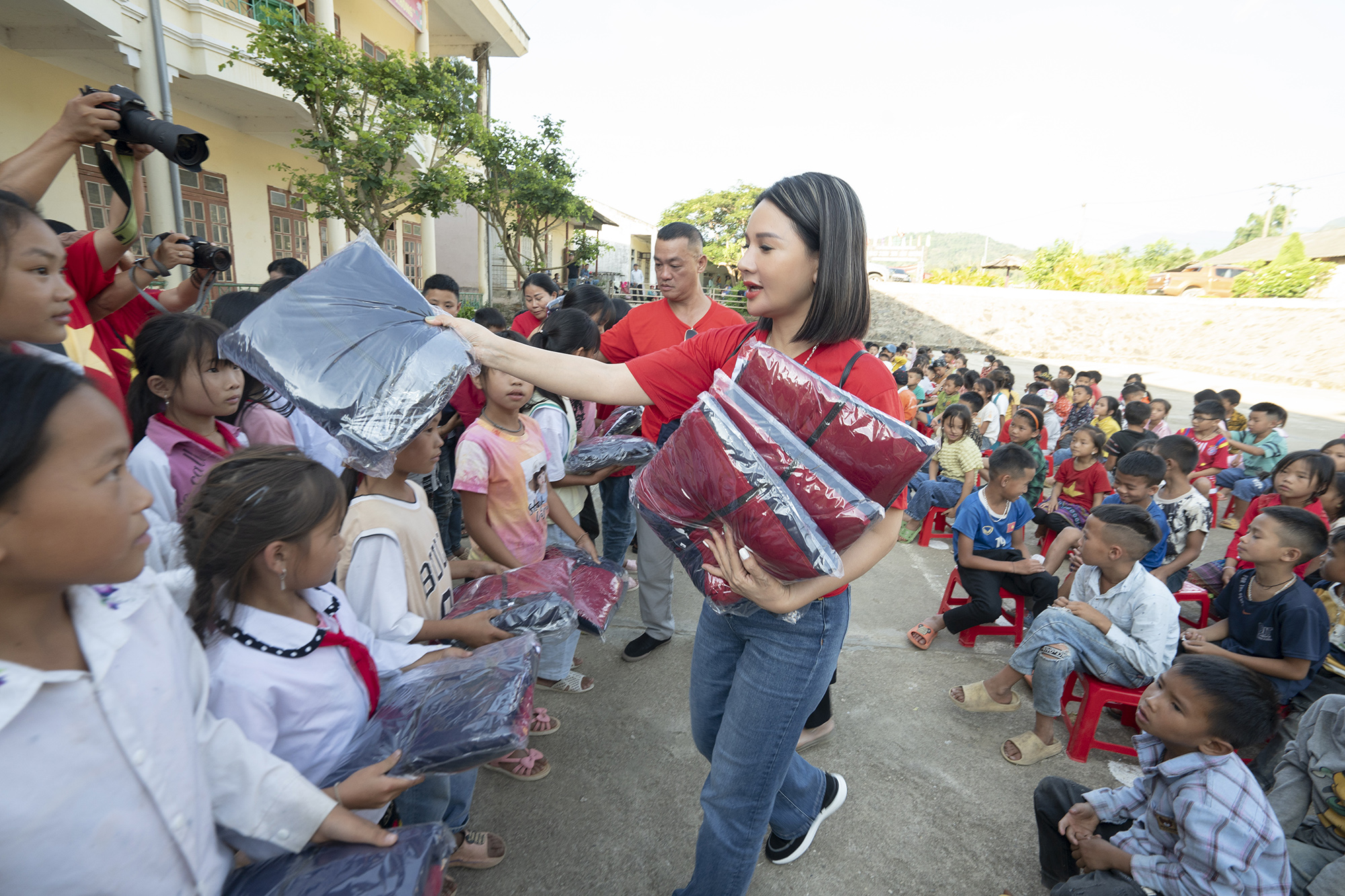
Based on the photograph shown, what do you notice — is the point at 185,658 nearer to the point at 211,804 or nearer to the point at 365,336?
the point at 211,804

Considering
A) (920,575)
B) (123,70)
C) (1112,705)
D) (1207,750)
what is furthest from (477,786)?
(123,70)

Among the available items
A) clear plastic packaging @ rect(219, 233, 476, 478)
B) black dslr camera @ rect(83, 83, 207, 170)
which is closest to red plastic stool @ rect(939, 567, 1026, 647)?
clear plastic packaging @ rect(219, 233, 476, 478)

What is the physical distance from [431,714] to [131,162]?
202 cm

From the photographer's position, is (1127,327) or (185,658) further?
(1127,327)

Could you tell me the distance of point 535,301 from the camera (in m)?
4.89

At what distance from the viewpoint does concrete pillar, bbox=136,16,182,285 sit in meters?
6.76

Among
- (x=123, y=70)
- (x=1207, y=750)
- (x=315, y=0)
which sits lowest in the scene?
(x=1207, y=750)

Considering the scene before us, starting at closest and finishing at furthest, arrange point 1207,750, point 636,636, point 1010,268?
point 1207,750 < point 636,636 < point 1010,268

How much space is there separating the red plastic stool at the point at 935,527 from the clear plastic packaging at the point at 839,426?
3.84 m

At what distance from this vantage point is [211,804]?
1.04 m

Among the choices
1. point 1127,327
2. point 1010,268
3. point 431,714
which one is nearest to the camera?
point 431,714

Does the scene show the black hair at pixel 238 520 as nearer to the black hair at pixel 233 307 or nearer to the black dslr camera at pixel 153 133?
the black dslr camera at pixel 153 133

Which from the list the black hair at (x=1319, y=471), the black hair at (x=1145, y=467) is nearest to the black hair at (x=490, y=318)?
the black hair at (x=1145, y=467)

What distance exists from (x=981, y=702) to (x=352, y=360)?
2.81m
